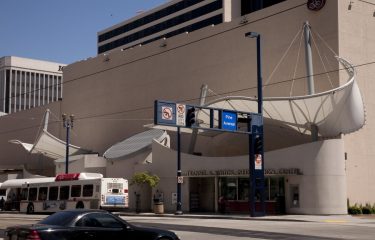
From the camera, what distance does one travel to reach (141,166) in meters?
51.7

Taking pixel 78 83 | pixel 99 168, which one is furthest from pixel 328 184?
pixel 78 83

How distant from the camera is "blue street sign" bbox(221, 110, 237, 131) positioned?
3684 cm

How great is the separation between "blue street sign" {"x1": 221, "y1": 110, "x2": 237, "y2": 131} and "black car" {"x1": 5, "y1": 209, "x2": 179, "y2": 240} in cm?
2275

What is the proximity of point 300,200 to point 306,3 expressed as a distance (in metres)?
17.0

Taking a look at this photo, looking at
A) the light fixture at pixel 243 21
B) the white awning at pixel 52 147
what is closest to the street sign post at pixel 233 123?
the light fixture at pixel 243 21

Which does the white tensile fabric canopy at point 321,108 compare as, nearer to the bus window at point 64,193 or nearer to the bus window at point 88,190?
the bus window at point 88,190

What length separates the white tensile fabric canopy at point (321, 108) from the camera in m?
39.3

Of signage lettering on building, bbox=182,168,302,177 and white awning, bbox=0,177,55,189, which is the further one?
white awning, bbox=0,177,55,189

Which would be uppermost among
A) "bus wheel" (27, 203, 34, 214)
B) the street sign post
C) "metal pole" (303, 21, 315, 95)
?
"metal pole" (303, 21, 315, 95)

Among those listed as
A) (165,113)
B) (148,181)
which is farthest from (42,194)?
(165,113)

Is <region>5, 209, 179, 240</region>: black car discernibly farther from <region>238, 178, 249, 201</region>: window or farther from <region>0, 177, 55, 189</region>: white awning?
<region>0, 177, 55, 189</region>: white awning

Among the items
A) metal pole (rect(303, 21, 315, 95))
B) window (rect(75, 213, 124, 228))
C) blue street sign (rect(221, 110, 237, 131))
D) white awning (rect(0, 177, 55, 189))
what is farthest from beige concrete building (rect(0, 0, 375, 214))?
window (rect(75, 213, 124, 228))

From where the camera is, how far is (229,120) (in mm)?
37188

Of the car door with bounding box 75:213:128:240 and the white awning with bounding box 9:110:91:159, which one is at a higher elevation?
the white awning with bounding box 9:110:91:159
